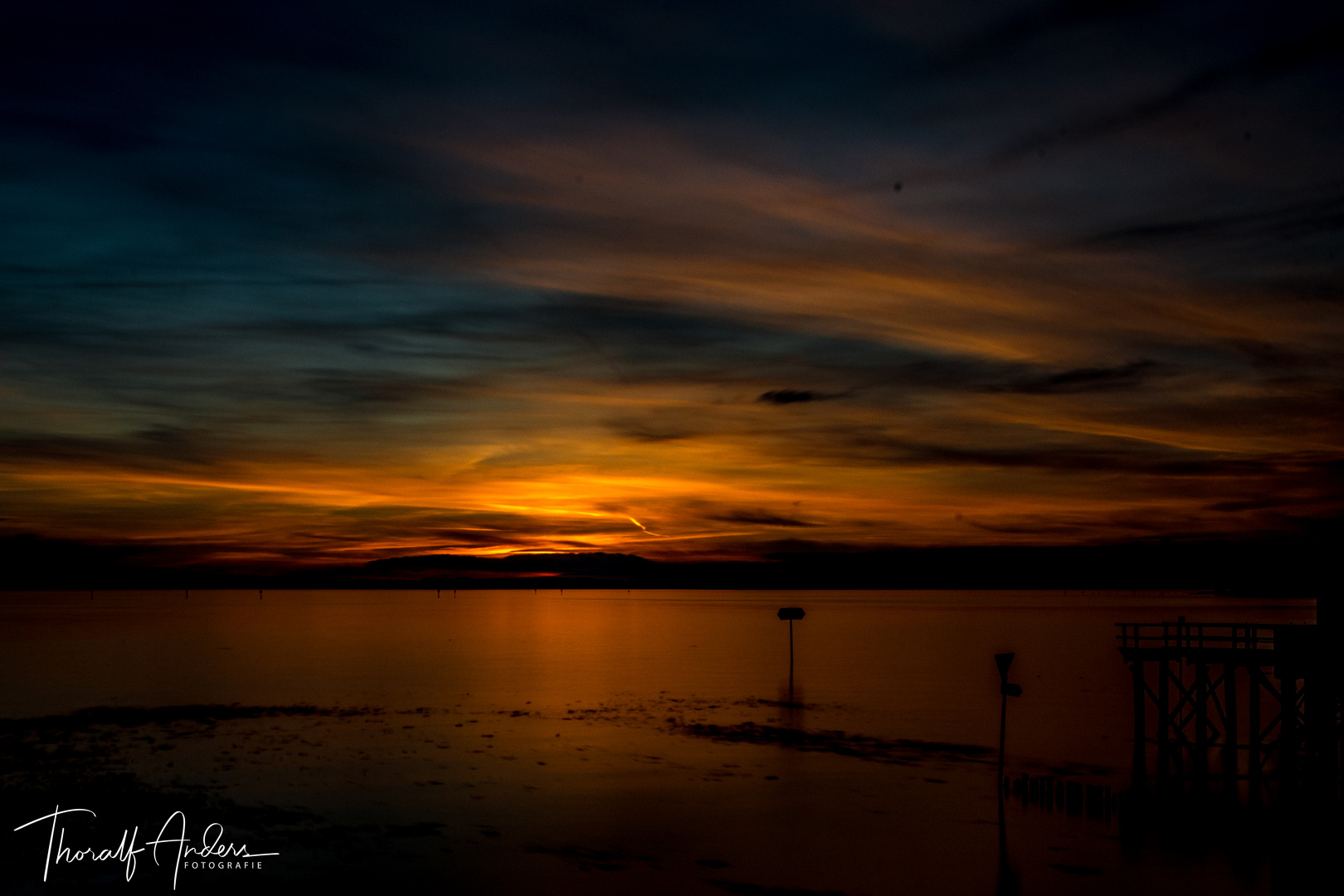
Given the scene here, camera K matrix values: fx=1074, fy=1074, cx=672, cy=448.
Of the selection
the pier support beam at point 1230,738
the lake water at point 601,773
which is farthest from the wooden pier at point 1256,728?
the lake water at point 601,773

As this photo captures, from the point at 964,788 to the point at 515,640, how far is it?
10224 centimetres

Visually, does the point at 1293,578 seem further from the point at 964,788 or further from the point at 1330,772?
the point at 964,788

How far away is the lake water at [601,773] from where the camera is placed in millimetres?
26531

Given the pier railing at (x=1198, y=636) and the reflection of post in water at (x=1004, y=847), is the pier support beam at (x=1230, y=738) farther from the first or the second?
the reflection of post in water at (x=1004, y=847)

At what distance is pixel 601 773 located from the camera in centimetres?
3928

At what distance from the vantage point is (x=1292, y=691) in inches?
1463

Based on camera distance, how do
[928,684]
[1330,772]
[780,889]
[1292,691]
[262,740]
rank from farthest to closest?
1. [928,684]
2. [262,740]
3. [1292,691]
4. [1330,772]
5. [780,889]

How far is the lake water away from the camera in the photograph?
26.5 metres

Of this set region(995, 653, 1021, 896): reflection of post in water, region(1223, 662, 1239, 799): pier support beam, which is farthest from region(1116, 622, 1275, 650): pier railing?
region(995, 653, 1021, 896): reflection of post in water

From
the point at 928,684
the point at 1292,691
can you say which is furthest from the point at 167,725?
the point at 928,684

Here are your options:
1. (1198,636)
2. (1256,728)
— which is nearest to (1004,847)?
(1198,636)

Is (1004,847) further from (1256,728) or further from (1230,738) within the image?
(1230,738)

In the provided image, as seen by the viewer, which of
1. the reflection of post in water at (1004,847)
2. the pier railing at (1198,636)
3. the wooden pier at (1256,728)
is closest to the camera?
the reflection of post in water at (1004,847)

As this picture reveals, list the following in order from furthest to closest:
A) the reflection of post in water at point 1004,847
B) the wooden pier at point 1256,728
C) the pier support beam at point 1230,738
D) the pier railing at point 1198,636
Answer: the pier support beam at point 1230,738 → the pier railing at point 1198,636 → the wooden pier at point 1256,728 → the reflection of post in water at point 1004,847
